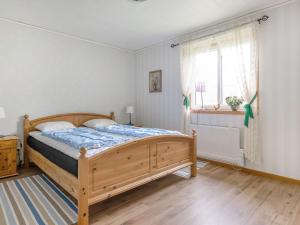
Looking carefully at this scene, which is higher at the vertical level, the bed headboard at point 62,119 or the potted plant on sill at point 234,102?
the potted plant on sill at point 234,102

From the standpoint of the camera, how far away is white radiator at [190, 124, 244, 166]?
3221 millimetres

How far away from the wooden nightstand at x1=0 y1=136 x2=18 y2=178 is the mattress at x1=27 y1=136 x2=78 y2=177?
0.90 feet

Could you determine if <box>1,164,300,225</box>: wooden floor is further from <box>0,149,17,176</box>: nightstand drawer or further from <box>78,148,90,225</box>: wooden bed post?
<box>0,149,17,176</box>: nightstand drawer

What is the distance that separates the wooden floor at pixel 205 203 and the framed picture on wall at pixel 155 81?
2304 millimetres

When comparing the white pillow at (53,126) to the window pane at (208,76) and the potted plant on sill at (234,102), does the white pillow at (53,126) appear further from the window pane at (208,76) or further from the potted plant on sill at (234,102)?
the potted plant on sill at (234,102)

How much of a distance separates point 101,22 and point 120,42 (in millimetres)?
1103

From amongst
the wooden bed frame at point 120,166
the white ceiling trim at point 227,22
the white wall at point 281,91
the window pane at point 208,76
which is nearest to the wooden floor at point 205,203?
the wooden bed frame at point 120,166

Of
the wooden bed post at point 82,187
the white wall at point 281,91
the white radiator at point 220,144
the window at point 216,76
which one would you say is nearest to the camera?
the wooden bed post at point 82,187

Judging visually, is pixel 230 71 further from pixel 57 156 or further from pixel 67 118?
pixel 67 118

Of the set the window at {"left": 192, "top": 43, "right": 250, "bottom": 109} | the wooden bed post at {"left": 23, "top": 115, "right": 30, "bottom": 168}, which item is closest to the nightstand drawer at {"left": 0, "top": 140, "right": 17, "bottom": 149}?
the wooden bed post at {"left": 23, "top": 115, "right": 30, "bottom": 168}

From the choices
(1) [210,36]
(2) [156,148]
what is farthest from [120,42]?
(2) [156,148]

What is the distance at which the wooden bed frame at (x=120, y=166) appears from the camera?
5.90 ft

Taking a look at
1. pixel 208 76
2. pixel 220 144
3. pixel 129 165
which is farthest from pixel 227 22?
pixel 129 165

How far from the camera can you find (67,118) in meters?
3.93
